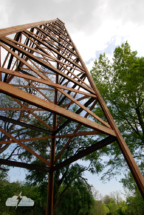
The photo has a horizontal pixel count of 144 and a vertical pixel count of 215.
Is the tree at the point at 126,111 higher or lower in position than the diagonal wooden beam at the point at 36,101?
higher

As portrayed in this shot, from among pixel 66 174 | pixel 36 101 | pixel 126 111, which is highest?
pixel 126 111

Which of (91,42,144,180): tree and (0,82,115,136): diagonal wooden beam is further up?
(91,42,144,180): tree

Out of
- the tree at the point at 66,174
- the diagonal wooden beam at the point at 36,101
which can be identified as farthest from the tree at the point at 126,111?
the diagonal wooden beam at the point at 36,101

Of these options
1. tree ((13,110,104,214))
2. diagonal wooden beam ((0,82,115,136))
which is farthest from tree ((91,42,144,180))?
diagonal wooden beam ((0,82,115,136))

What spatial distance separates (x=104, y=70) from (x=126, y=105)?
3853 mm

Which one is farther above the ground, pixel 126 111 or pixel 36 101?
pixel 126 111

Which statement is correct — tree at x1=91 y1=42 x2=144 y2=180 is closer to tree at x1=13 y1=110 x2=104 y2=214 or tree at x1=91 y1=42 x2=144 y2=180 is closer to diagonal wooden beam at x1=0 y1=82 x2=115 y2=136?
tree at x1=13 y1=110 x2=104 y2=214

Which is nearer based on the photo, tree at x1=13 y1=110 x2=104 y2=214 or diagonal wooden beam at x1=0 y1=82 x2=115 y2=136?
diagonal wooden beam at x1=0 y1=82 x2=115 y2=136

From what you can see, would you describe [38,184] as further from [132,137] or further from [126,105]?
[126,105]

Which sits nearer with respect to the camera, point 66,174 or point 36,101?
point 36,101

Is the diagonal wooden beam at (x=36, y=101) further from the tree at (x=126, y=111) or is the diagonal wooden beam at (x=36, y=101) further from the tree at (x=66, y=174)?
the tree at (x=66, y=174)

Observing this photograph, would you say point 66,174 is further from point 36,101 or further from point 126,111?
point 36,101

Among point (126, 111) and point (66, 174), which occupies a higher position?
point (126, 111)

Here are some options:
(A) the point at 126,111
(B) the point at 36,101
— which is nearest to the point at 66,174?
(A) the point at 126,111
